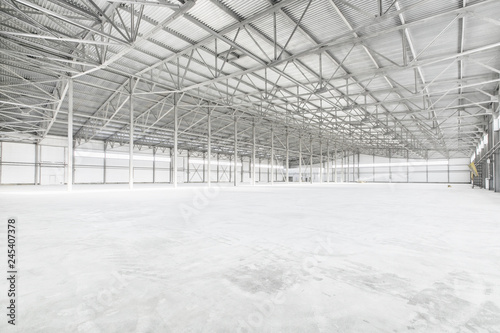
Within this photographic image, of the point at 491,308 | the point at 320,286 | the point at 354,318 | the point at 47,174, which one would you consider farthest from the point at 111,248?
the point at 47,174

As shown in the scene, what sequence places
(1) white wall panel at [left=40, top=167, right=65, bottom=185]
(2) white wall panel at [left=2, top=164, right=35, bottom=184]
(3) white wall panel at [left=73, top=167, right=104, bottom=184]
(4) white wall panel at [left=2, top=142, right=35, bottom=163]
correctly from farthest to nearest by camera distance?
(3) white wall panel at [left=73, top=167, right=104, bottom=184] → (1) white wall panel at [left=40, top=167, right=65, bottom=185] → (4) white wall panel at [left=2, top=142, right=35, bottom=163] → (2) white wall panel at [left=2, top=164, right=35, bottom=184]

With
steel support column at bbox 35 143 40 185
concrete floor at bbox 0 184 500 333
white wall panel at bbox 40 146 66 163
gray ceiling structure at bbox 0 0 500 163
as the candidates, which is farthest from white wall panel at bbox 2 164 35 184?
concrete floor at bbox 0 184 500 333

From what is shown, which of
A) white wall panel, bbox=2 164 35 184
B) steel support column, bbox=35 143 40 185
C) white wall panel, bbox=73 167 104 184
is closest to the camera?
white wall panel, bbox=2 164 35 184

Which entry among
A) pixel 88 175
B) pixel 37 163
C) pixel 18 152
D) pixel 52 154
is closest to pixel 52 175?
pixel 37 163

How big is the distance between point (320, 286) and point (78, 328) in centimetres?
193

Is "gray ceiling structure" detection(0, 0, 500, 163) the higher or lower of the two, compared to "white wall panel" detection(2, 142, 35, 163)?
higher

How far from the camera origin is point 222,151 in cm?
4988

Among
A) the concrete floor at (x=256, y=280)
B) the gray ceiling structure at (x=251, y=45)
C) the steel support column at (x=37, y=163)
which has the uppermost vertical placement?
the gray ceiling structure at (x=251, y=45)

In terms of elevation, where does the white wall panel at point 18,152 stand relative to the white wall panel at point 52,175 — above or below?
above

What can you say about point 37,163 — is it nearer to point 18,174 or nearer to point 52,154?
point 52,154

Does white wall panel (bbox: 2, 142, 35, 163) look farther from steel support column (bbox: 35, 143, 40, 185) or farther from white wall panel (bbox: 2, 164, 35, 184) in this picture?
white wall panel (bbox: 2, 164, 35, 184)

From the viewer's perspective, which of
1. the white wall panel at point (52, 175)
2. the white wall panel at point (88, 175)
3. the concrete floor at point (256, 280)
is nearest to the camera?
the concrete floor at point (256, 280)

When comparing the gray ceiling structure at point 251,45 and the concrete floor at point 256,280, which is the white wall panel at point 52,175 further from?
the concrete floor at point 256,280

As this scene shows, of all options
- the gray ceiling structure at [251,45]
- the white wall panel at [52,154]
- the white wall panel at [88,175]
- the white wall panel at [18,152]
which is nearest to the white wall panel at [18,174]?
the white wall panel at [18,152]
